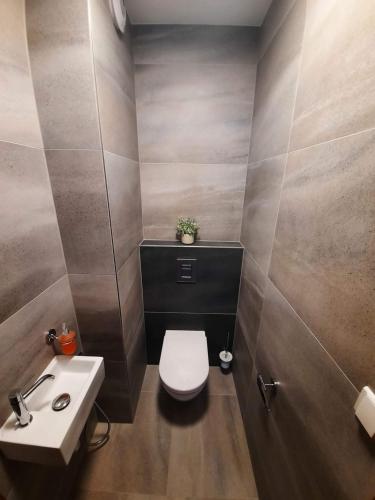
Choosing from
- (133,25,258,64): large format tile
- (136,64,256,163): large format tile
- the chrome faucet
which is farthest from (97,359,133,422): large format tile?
(133,25,258,64): large format tile

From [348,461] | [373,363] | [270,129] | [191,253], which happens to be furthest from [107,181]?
[348,461]

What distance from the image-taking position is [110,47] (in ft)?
3.12

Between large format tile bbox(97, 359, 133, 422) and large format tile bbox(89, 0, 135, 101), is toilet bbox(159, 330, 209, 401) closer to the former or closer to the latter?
large format tile bbox(97, 359, 133, 422)

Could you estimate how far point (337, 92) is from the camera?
58 cm

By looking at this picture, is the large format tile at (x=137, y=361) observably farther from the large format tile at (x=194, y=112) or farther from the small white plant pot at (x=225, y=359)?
the large format tile at (x=194, y=112)

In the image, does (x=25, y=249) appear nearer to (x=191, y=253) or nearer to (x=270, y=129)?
(x=191, y=253)

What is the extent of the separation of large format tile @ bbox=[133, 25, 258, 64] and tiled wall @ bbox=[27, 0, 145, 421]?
0.15m

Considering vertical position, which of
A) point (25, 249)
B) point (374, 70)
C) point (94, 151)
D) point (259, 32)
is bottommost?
point (25, 249)

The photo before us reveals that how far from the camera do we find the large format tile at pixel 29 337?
29.1 inches

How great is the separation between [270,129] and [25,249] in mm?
1309

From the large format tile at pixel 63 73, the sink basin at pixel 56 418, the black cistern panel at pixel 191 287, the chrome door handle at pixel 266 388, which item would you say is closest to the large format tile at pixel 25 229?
the large format tile at pixel 63 73

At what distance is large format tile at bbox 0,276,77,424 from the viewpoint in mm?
740

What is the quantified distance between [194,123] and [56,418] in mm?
1762

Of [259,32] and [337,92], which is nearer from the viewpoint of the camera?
[337,92]
